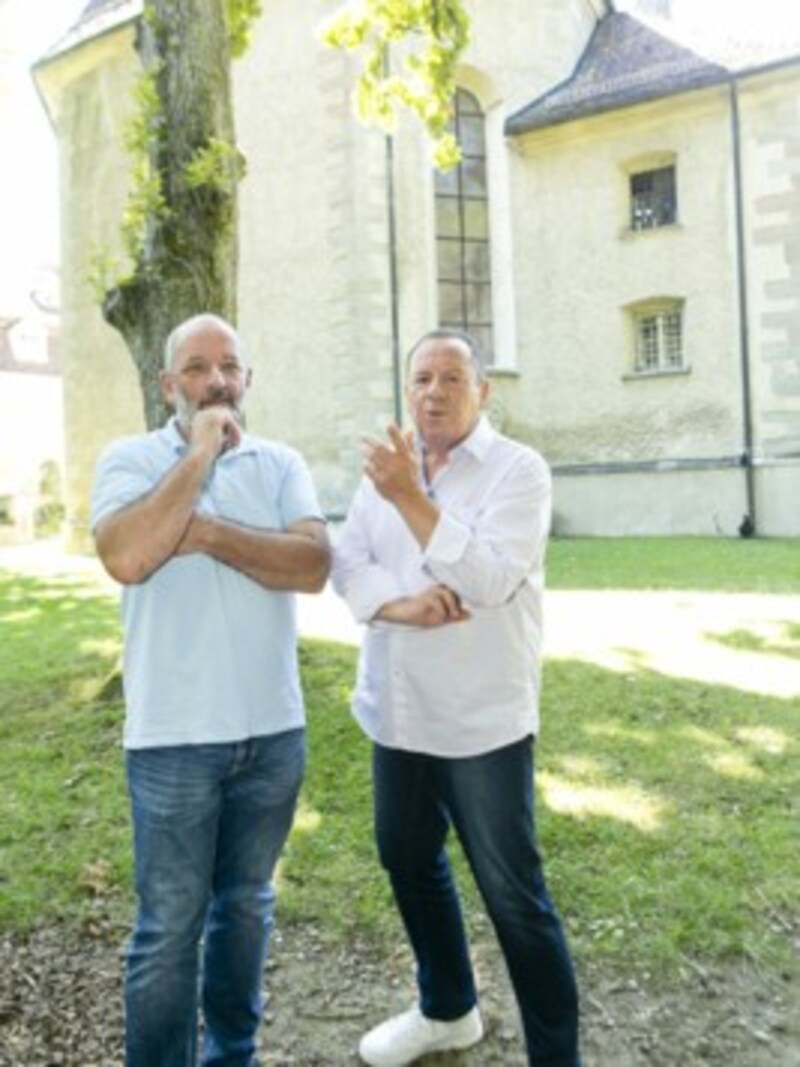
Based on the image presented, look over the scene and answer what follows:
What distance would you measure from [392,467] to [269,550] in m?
0.38

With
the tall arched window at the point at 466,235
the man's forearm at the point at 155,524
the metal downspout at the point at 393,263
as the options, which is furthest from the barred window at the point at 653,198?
the man's forearm at the point at 155,524

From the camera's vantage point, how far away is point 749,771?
203 inches

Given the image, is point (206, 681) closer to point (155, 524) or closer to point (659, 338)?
point (155, 524)

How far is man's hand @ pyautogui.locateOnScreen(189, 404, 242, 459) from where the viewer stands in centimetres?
251

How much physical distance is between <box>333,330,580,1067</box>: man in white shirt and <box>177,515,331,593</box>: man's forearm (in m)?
0.14

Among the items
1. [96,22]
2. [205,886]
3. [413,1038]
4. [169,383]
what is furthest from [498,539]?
[96,22]

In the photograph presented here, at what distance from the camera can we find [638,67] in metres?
18.6

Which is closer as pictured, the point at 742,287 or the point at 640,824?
the point at 640,824

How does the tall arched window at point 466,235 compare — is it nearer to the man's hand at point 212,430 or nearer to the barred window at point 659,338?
the barred window at point 659,338

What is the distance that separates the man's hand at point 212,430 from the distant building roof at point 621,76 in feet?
55.3

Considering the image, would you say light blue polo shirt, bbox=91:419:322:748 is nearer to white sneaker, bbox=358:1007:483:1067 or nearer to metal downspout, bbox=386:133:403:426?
white sneaker, bbox=358:1007:483:1067

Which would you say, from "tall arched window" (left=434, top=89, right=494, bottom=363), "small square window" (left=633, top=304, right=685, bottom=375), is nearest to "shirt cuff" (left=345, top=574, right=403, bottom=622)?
"small square window" (left=633, top=304, right=685, bottom=375)

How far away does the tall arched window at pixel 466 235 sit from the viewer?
18.7 meters

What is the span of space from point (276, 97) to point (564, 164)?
529 centimetres
